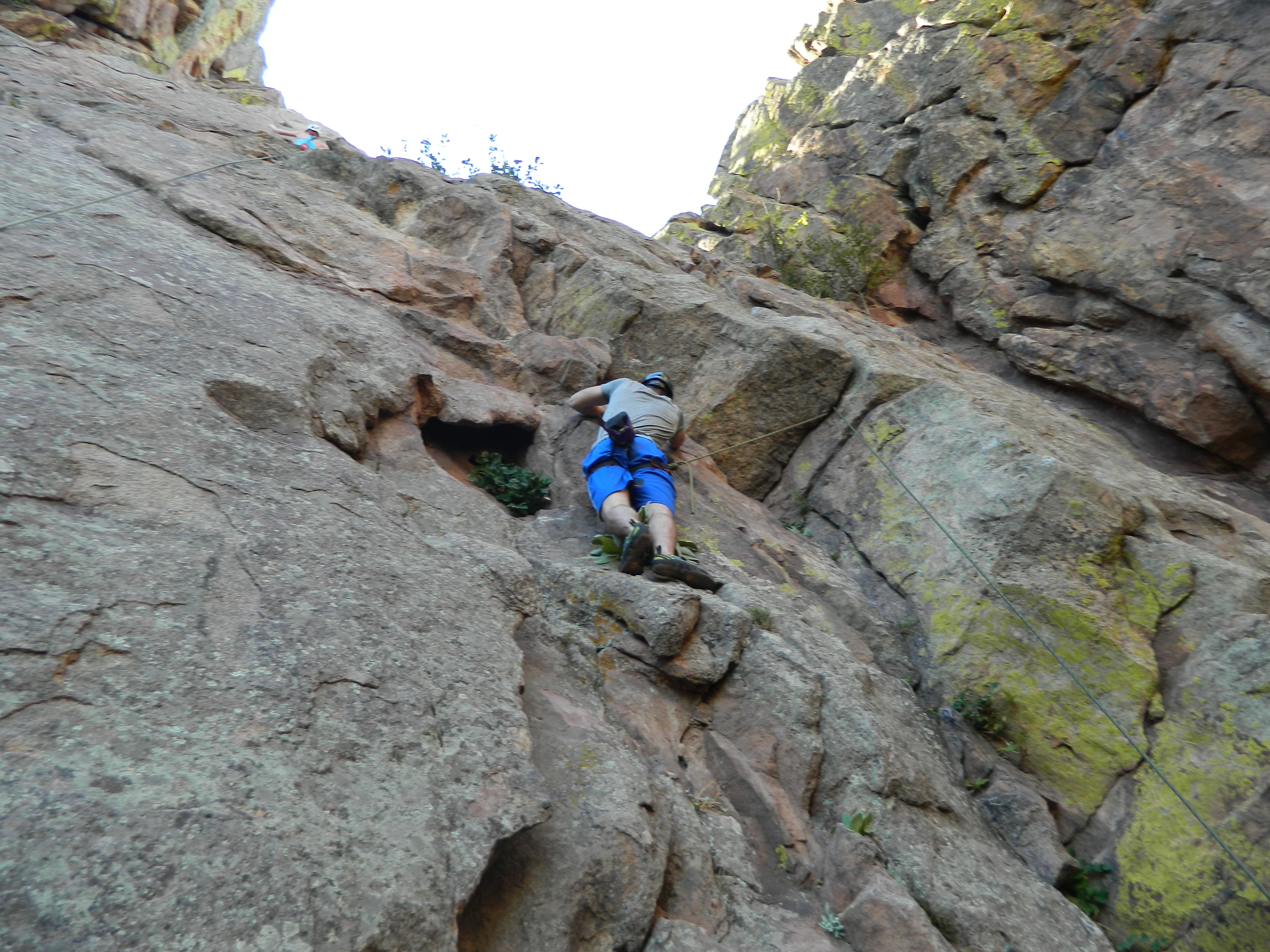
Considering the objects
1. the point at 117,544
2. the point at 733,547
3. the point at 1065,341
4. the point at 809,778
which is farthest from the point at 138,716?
the point at 1065,341

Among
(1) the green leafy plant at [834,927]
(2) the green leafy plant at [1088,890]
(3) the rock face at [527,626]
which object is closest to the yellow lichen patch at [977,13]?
(3) the rock face at [527,626]

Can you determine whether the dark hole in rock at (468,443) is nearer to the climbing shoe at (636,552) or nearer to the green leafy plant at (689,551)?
the climbing shoe at (636,552)

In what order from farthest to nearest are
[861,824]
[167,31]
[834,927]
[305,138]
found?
[167,31], [305,138], [861,824], [834,927]

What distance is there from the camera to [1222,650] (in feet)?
Answer: 19.7

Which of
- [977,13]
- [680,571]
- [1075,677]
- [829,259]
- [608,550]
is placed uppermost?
[977,13]

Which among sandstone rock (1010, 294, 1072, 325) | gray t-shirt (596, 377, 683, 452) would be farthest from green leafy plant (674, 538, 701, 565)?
sandstone rock (1010, 294, 1072, 325)

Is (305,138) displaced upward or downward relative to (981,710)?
upward

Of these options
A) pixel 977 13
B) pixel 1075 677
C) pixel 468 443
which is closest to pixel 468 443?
pixel 468 443

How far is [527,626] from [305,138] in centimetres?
1329

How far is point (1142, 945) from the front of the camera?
5.00 meters

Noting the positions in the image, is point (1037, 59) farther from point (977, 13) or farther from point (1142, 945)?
point (1142, 945)

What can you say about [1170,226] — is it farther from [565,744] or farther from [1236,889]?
[565,744]

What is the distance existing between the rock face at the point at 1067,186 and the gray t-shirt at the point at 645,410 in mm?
6346

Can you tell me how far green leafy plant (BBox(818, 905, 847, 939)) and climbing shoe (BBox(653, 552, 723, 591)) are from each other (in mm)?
2413
